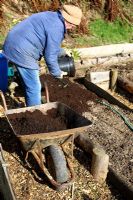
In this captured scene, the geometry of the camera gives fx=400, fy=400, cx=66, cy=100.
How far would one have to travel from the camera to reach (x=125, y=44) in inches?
397

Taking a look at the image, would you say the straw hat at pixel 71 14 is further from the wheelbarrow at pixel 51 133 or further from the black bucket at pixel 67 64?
the black bucket at pixel 67 64

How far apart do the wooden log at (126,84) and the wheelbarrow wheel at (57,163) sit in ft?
9.69

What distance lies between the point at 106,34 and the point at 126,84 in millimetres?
3355

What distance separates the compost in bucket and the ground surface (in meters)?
0.60

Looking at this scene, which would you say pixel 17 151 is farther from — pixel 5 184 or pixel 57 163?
pixel 5 184

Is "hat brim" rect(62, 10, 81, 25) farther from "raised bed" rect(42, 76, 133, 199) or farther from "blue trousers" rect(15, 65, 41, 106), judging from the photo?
"raised bed" rect(42, 76, 133, 199)

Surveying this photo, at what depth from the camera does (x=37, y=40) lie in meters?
5.52

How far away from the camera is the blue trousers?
5785 millimetres

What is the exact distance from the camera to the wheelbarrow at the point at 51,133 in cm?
481

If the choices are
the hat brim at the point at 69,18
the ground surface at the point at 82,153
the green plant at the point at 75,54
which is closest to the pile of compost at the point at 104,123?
the ground surface at the point at 82,153

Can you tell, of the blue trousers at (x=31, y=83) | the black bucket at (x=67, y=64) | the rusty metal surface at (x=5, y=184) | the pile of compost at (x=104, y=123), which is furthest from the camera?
the black bucket at (x=67, y=64)

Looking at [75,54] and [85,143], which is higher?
[75,54]

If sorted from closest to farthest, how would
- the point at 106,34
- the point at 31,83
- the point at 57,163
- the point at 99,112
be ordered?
the point at 57,163, the point at 31,83, the point at 99,112, the point at 106,34

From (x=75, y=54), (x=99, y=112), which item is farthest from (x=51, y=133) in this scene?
(x=75, y=54)
